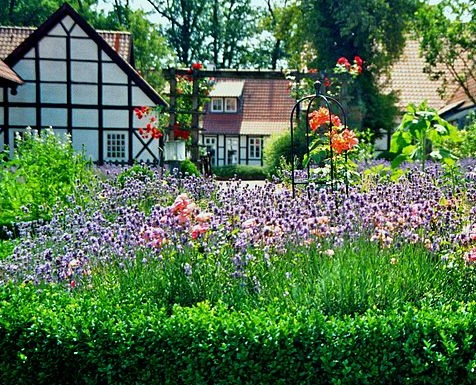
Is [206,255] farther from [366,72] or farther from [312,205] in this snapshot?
[366,72]

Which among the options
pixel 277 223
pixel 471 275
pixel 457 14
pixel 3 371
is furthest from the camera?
pixel 457 14

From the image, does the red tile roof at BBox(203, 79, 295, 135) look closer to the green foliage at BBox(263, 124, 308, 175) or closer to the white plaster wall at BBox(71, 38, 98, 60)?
the green foliage at BBox(263, 124, 308, 175)

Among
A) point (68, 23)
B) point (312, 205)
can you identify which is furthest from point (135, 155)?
point (312, 205)

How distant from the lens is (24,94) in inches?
851

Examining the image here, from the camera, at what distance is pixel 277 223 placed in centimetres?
488

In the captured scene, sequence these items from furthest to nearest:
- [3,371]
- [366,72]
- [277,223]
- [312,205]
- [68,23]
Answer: [366,72] < [68,23] < [312,205] < [277,223] < [3,371]

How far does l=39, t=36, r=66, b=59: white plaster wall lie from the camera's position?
70.6ft

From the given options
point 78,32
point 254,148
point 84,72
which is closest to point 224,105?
point 254,148

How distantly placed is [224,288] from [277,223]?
0.64 metres

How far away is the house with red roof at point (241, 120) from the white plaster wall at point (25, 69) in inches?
632

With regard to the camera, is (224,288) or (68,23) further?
(68,23)

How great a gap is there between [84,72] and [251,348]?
762 inches

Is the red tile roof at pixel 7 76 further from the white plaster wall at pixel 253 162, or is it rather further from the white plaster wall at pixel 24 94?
the white plaster wall at pixel 253 162

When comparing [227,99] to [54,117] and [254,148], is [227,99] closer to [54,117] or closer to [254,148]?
[254,148]
